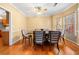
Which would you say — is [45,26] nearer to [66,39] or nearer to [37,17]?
[37,17]

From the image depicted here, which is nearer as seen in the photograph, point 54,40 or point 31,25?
point 54,40

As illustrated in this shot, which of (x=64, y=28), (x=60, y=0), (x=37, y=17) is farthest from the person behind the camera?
(x=37, y=17)

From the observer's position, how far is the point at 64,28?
767 centimetres

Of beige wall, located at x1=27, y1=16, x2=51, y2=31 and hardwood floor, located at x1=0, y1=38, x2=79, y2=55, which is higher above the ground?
beige wall, located at x1=27, y1=16, x2=51, y2=31

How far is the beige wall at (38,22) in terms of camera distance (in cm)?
1014

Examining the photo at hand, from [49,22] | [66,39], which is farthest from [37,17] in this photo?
[66,39]

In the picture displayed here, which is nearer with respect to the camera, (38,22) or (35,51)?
(35,51)

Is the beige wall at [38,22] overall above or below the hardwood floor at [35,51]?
above

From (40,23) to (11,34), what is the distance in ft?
13.7

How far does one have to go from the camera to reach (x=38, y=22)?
10.2m

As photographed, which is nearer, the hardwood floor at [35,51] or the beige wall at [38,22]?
the hardwood floor at [35,51]

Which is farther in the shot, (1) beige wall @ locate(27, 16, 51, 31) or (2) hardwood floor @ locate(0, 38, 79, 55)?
(1) beige wall @ locate(27, 16, 51, 31)

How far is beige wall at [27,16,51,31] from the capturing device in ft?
33.3

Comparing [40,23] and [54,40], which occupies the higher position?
[40,23]
